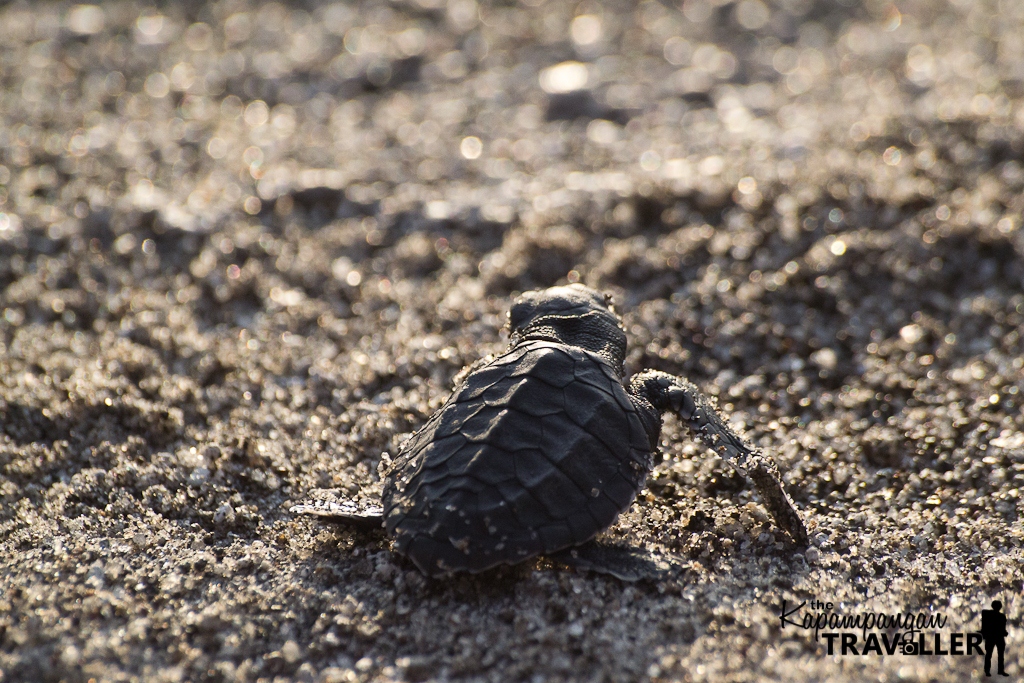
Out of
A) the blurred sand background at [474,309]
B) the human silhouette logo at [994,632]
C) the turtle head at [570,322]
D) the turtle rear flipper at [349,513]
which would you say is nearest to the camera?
the human silhouette logo at [994,632]

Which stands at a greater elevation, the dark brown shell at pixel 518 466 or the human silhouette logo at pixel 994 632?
the dark brown shell at pixel 518 466

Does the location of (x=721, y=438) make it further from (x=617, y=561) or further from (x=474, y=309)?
(x=474, y=309)

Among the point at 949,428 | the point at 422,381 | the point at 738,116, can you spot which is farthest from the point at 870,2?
the point at 422,381

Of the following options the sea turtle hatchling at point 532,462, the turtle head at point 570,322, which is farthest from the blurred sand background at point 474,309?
the turtle head at point 570,322

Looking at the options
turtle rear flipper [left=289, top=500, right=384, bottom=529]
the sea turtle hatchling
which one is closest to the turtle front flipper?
the sea turtle hatchling

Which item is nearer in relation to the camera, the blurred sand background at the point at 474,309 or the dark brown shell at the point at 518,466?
the dark brown shell at the point at 518,466

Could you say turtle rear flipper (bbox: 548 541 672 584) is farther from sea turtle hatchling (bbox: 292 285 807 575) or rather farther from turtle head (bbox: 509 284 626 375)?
turtle head (bbox: 509 284 626 375)

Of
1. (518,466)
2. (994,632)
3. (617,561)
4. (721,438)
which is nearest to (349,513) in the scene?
(518,466)

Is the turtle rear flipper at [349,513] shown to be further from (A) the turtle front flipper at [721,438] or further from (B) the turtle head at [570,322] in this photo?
(A) the turtle front flipper at [721,438]
